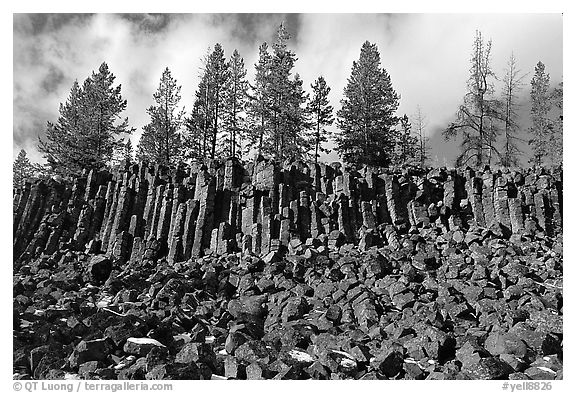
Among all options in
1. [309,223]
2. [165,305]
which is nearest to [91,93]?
[309,223]

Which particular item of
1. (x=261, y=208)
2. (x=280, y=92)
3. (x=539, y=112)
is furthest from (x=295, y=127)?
(x=539, y=112)

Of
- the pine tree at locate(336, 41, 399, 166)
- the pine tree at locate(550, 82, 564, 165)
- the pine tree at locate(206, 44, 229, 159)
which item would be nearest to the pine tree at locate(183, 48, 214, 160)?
the pine tree at locate(206, 44, 229, 159)

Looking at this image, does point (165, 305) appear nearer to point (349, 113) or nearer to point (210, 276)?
point (210, 276)

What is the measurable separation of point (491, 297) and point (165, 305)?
326 inches

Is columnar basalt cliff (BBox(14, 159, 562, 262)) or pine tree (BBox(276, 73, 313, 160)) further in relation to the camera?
pine tree (BBox(276, 73, 313, 160))

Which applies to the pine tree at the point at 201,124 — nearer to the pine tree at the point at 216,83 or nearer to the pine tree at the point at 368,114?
the pine tree at the point at 216,83

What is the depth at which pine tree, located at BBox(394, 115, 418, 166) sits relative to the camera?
3281 centimetres

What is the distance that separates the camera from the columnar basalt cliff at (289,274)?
304 inches

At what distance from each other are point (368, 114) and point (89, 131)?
19.5 m

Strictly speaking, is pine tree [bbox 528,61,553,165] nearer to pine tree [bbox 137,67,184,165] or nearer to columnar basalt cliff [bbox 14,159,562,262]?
columnar basalt cliff [bbox 14,159,562,262]

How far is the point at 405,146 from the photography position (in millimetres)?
34219

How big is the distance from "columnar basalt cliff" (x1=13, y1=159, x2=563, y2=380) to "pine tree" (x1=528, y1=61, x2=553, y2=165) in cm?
1507

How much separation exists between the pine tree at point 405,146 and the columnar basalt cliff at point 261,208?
12.5m

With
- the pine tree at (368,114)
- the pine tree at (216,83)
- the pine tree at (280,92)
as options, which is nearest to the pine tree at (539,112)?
the pine tree at (368,114)
